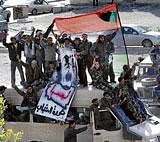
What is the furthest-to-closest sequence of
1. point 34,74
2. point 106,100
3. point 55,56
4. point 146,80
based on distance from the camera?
point 146,80, point 55,56, point 34,74, point 106,100

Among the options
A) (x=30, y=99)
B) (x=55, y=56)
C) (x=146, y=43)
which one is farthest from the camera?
(x=146, y=43)

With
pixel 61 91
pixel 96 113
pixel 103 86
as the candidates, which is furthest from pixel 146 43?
pixel 96 113

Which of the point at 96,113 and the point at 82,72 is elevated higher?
the point at 82,72

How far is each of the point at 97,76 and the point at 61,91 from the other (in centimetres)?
99

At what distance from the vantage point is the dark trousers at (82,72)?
15.0m

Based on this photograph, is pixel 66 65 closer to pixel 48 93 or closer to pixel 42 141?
pixel 48 93

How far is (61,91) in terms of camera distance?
583 inches

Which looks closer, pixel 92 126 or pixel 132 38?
pixel 92 126

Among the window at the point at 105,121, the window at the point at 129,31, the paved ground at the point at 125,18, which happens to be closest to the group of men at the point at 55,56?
the window at the point at 105,121

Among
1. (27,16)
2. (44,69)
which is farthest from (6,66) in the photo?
(27,16)

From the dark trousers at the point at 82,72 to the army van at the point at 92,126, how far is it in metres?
0.62

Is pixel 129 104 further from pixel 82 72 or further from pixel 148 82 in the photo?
pixel 148 82

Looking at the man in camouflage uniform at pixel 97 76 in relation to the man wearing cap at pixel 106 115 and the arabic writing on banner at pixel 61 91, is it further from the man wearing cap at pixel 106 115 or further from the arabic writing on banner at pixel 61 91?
the man wearing cap at pixel 106 115

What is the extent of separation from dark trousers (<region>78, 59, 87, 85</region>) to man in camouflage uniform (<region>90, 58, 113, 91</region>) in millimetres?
279
